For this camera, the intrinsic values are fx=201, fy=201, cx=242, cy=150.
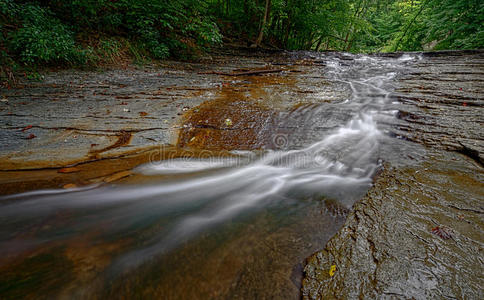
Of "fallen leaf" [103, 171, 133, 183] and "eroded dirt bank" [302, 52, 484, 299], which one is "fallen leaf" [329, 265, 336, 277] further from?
"fallen leaf" [103, 171, 133, 183]

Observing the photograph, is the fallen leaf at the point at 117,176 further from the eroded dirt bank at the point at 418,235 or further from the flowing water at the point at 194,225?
the eroded dirt bank at the point at 418,235

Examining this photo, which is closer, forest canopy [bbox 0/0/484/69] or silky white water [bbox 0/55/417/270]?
silky white water [bbox 0/55/417/270]

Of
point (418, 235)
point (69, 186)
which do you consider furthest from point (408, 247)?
point (69, 186)

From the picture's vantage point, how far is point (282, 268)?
1353 millimetres

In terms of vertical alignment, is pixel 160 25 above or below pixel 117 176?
above

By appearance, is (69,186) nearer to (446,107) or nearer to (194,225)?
(194,225)

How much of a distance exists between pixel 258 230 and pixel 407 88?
6.47 meters

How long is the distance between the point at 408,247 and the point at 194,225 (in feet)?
5.37

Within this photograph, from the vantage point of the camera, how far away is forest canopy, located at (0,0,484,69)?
489 cm

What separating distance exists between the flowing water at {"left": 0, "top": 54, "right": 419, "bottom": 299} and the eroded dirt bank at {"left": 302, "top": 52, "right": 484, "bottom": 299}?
16cm

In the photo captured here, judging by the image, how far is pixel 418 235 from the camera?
1.47m

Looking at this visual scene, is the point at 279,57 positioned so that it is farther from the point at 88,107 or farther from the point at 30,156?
the point at 30,156

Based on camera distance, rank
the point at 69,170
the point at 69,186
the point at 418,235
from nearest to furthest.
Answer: the point at 418,235 < the point at 69,186 < the point at 69,170

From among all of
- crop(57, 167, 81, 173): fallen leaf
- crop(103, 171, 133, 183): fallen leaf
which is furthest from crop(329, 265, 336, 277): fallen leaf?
crop(57, 167, 81, 173): fallen leaf
